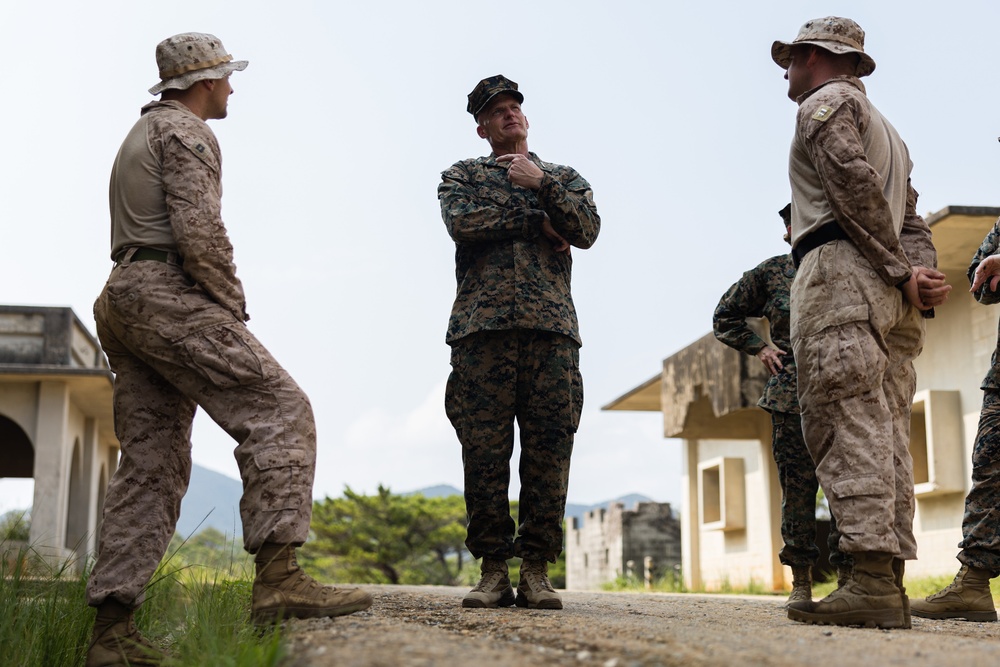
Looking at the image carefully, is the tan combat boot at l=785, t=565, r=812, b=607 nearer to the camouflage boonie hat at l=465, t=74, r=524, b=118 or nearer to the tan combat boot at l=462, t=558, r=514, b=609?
the tan combat boot at l=462, t=558, r=514, b=609

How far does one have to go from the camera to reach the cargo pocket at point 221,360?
367 centimetres

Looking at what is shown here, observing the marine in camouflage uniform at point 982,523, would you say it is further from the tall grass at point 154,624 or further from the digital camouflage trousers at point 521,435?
the tall grass at point 154,624

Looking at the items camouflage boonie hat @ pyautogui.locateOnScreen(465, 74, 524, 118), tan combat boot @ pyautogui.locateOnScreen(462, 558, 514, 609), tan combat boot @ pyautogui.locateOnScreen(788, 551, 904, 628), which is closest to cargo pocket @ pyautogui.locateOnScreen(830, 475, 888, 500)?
tan combat boot @ pyautogui.locateOnScreen(788, 551, 904, 628)

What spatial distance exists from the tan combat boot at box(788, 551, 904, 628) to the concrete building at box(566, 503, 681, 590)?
54.6ft

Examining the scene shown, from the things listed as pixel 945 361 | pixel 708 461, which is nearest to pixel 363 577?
pixel 708 461

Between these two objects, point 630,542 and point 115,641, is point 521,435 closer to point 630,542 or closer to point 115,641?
point 115,641

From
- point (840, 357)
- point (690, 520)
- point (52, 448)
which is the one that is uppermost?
point (52, 448)

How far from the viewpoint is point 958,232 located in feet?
32.3

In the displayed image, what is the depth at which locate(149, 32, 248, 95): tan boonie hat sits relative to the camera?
160 inches

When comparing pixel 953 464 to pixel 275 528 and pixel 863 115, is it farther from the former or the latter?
pixel 275 528

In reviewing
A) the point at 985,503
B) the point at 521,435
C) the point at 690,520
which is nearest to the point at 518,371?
the point at 521,435

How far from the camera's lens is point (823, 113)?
4.02 m

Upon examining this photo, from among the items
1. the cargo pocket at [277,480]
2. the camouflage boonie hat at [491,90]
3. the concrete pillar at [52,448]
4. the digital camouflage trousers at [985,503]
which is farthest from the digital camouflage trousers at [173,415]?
the concrete pillar at [52,448]

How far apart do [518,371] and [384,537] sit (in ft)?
84.1
